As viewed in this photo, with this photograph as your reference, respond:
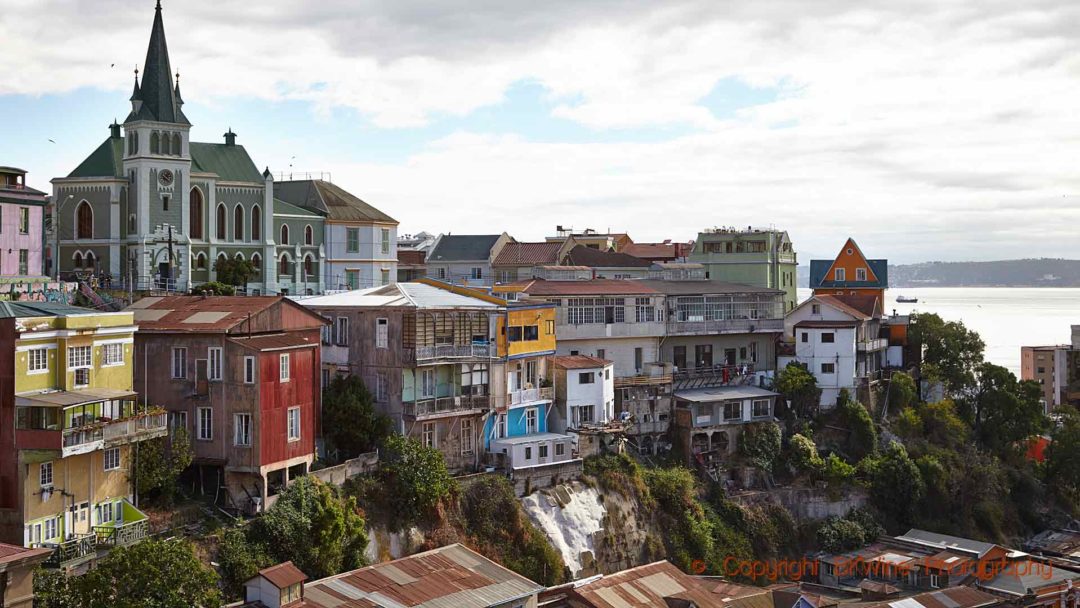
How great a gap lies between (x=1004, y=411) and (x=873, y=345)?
8.03 meters

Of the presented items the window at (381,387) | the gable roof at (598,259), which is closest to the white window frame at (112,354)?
the window at (381,387)

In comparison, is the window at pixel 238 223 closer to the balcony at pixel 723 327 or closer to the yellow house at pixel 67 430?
the balcony at pixel 723 327

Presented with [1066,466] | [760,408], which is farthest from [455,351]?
[1066,466]

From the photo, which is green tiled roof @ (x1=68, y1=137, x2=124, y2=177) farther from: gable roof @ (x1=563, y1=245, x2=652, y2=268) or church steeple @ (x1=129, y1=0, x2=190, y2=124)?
gable roof @ (x1=563, y1=245, x2=652, y2=268)

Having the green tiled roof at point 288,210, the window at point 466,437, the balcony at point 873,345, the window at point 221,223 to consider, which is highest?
the green tiled roof at point 288,210

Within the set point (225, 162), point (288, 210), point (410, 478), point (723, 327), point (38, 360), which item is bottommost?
point (410, 478)

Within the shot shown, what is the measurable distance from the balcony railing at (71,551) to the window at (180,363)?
7.16 meters

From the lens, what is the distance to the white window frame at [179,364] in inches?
1570

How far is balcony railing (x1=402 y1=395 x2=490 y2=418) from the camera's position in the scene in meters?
46.4

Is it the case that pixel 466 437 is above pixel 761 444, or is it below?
above

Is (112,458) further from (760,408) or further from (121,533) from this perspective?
(760,408)

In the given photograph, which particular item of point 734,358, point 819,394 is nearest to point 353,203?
point 734,358

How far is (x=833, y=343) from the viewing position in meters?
64.0

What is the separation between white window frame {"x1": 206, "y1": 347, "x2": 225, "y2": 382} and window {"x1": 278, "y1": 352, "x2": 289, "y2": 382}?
5.94 ft
